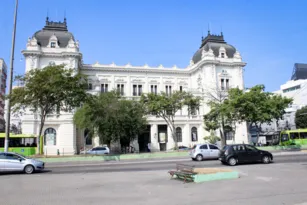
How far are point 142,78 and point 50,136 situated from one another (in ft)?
68.2

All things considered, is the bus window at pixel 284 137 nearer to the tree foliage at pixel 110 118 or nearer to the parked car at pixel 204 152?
the parked car at pixel 204 152

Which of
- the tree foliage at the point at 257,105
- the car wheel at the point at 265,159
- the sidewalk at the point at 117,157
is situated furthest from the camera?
the tree foliage at the point at 257,105

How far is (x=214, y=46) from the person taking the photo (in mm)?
54562

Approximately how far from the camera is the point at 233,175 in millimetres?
12141

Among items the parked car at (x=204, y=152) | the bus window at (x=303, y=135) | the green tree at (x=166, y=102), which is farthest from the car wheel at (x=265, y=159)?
the bus window at (x=303, y=135)

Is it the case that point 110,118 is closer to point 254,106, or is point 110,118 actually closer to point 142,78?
point 254,106

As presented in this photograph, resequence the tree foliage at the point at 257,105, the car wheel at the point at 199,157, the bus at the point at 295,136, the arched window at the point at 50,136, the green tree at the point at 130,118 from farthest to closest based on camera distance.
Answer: the arched window at the point at 50,136 → the bus at the point at 295,136 → the green tree at the point at 130,118 → the tree foliage at the point at 257,105 → the car wheel at the point at 199,157

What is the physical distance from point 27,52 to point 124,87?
18.3m

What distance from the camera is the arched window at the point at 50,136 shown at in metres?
42.5

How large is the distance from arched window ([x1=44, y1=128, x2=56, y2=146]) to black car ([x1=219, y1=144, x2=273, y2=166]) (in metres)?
31.8

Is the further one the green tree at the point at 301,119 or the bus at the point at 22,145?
the green tree at the point at 301,119

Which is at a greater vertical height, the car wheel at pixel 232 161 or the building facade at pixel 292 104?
the building facade at pixel 292 104

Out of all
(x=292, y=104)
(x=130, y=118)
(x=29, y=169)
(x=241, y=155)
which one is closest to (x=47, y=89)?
(x=29, y=169)

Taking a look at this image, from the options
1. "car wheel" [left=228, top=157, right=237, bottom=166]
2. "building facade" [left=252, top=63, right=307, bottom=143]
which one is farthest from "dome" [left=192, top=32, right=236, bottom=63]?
"car wheel" [left=228, top=157, right=237, bottom=166]
